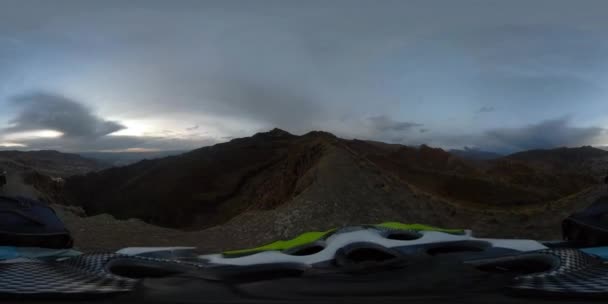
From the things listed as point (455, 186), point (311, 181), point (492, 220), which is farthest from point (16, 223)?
point (455, 186)

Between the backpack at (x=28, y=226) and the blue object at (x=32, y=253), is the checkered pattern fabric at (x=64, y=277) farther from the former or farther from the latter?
the backpack at (x=28, y=226)

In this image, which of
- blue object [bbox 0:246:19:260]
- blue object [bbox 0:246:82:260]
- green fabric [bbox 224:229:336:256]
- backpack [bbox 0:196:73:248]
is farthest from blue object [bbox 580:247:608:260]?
backpack [bbox 0:196:73:248]

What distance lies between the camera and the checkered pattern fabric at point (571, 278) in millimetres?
2029

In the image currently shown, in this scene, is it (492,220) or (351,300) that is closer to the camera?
(351,300)

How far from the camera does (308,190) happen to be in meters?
10.3

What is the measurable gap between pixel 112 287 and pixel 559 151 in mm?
57176

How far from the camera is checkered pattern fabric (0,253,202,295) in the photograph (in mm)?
2061

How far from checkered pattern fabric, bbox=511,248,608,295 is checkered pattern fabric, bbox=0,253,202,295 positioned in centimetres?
224

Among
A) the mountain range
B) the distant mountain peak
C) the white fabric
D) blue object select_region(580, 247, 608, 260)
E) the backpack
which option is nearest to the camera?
blue object select_region(580, 247, 608, 260)

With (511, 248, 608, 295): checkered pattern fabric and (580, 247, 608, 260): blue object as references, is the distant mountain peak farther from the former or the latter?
(511, 248, 608, 295): checkered pattern fabric

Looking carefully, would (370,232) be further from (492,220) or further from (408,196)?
(492,220)

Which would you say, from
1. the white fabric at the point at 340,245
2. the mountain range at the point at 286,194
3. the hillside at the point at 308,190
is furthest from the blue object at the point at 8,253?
the hillside at the point at 308,190

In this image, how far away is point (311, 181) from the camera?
36.7 feet

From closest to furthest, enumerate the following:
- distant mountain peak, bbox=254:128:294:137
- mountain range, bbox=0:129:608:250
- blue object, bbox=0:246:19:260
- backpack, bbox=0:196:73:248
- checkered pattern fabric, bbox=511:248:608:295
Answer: checkered pattern fabric, bbox=511:248:608:295, blue object, bbox=0:246:19:260, backpack, bbox=0:196:73:248, mountain range, bbox=0:129:608:250, distant mountain peak, bbox=254:128:294:137
